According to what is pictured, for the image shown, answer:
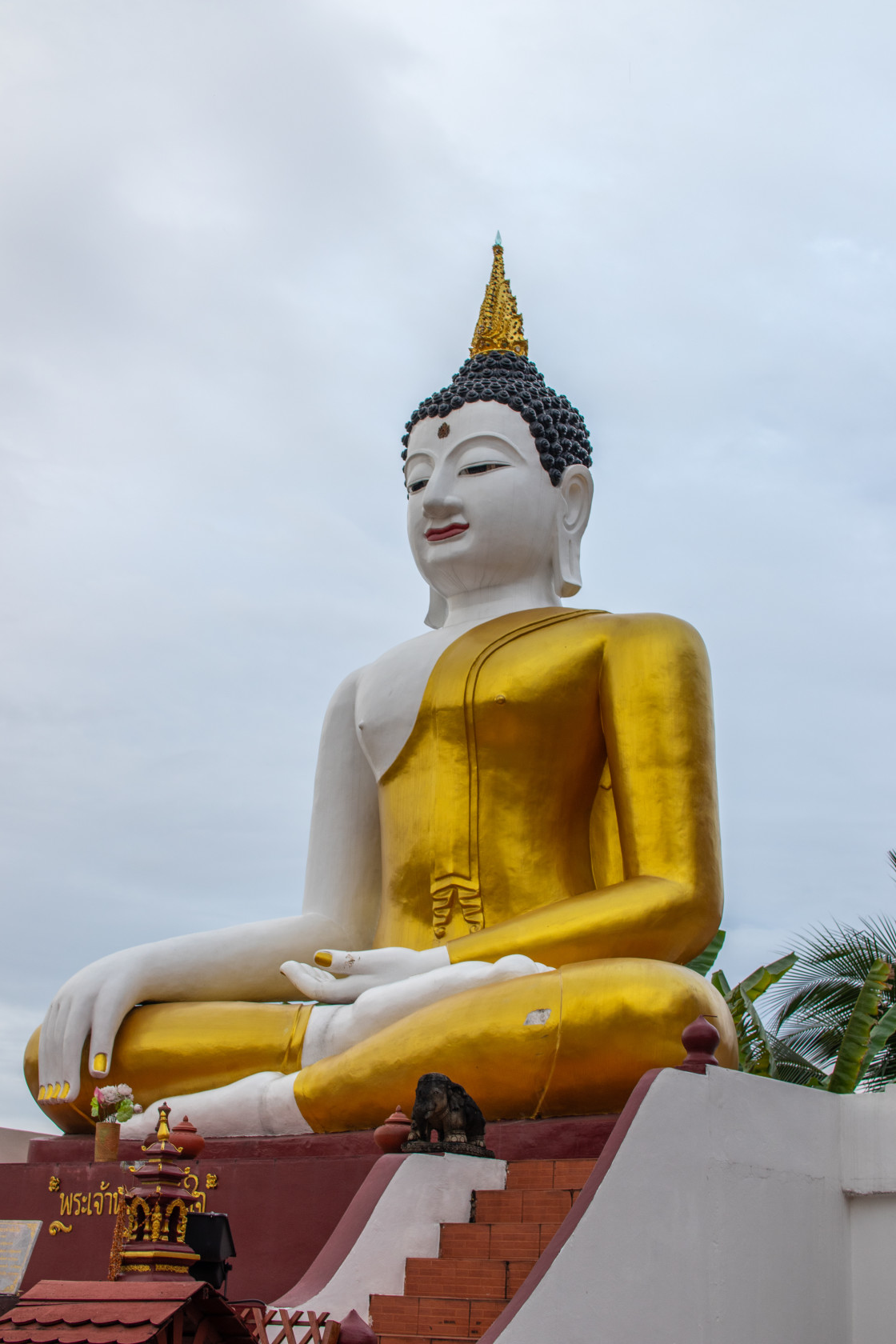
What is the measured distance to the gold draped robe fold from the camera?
656 centimetres

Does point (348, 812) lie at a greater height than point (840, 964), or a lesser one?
lesser

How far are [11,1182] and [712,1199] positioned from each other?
385 centimetres

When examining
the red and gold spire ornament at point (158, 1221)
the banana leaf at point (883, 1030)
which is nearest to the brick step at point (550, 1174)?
the red and gold spire ornament at point (158, 1221)

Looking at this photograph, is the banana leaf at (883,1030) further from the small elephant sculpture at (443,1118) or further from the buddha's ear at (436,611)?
the small elephant sculpture at (443,1118)

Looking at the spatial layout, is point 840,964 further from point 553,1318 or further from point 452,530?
point 553,1318

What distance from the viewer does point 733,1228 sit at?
18.6ft

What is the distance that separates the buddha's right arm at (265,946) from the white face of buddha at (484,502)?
1.09m

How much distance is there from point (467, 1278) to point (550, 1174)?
2.11 feet

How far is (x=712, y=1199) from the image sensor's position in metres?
5.60

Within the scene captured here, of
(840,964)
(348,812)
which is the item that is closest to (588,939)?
(348,812)

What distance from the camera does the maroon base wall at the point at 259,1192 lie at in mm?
6414

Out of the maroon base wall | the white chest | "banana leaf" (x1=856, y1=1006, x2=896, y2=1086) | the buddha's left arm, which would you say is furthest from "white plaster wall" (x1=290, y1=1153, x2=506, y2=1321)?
"banana leaf" (x1=856, y1=1006, x2=896, y2=1086)

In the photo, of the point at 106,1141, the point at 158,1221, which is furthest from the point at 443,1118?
the point at 106,1141

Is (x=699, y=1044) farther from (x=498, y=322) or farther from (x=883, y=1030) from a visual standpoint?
(x=883, y=1030)
